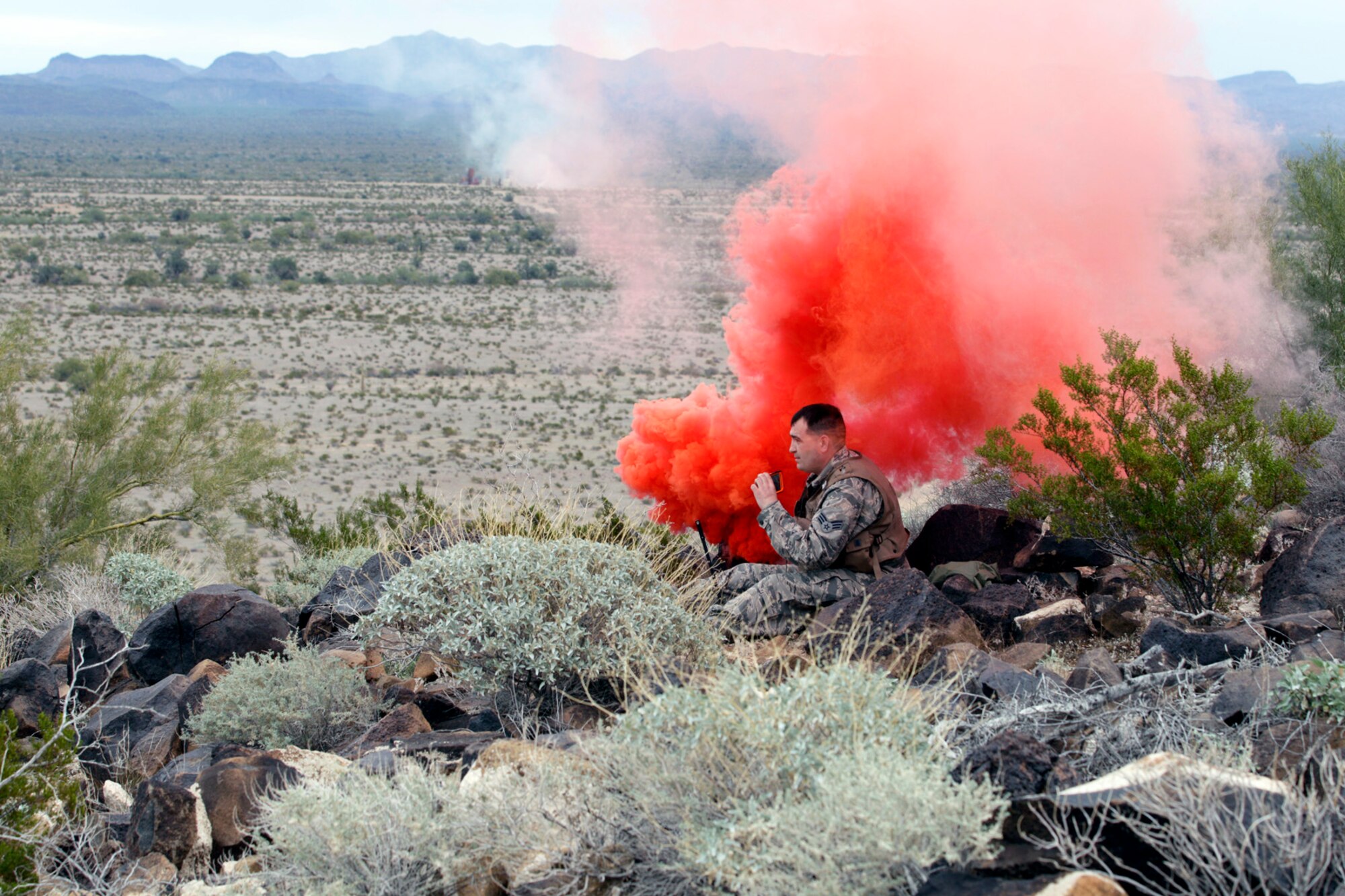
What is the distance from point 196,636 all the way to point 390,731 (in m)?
2.09

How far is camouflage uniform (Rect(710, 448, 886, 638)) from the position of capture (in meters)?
5.86

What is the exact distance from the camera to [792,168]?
25.9 feet

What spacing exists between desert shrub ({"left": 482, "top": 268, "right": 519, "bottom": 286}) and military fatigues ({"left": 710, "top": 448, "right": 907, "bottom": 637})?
99.8 ft

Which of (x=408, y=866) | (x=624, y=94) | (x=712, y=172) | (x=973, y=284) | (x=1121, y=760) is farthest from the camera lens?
(x=712, y=172)

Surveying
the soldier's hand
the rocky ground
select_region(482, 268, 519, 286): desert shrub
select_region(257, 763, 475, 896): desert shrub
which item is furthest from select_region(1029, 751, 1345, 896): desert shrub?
select_region(482, 268, 519, 286): desert shrub

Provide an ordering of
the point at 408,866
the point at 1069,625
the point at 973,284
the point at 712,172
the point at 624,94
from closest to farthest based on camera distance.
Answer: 1. the point at 408,866
2. the point at 1069,625
3. the point at 973,284
4. the point at 624,94
5. the point at 712,172

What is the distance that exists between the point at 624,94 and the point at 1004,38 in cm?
1943

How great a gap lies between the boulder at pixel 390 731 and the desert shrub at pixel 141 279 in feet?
103

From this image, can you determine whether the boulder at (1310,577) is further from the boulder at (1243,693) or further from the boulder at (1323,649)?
the boulder at (1243,693)

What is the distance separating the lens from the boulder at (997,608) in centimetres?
569

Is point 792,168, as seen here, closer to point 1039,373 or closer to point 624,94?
point 1039,373

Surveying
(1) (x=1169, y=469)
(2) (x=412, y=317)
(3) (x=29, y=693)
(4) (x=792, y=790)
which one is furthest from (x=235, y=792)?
(2) (x=412, y=317)

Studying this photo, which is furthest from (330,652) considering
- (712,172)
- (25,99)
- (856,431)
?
(25,99)

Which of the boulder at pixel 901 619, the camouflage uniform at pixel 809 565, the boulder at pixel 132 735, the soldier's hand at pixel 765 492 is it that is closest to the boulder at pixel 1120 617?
the boulder at pixel 901 619
